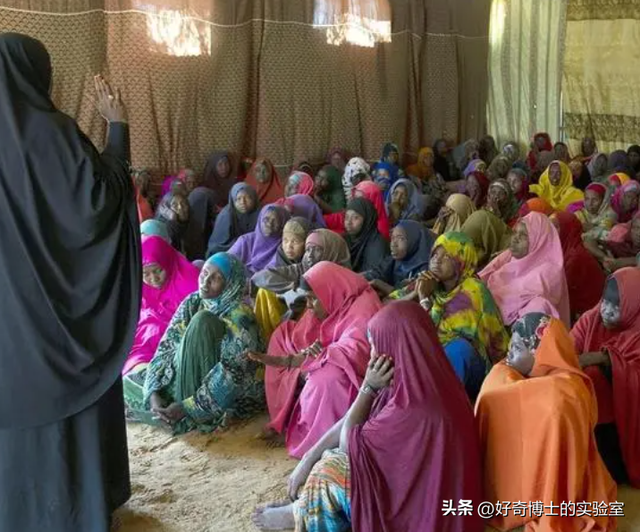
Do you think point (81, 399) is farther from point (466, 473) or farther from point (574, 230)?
point (574, 230)

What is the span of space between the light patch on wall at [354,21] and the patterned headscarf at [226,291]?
554cm

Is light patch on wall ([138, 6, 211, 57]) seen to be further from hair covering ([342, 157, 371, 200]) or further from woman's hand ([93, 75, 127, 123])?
woman's hand ([93, 75, 127, 123])

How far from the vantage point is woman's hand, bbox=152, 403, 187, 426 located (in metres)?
3.70

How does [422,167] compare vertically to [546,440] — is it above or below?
above

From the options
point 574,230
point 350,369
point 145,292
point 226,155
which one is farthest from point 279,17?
point 350,369

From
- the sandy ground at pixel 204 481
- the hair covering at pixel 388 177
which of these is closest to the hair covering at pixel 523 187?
the hair covering at pixel 388 177

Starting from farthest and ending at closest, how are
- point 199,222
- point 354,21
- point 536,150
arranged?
1. point 536,150
2. point 354,21
3. point 199,222

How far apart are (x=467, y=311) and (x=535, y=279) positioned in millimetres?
905

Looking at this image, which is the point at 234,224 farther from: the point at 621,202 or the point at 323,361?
the point at 621,202

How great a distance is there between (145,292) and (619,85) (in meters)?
8.50

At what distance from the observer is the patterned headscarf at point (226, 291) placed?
3.82 m

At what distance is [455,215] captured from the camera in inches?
236

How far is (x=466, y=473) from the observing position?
8.29ft

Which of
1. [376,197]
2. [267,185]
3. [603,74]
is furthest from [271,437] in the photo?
[603,74]
